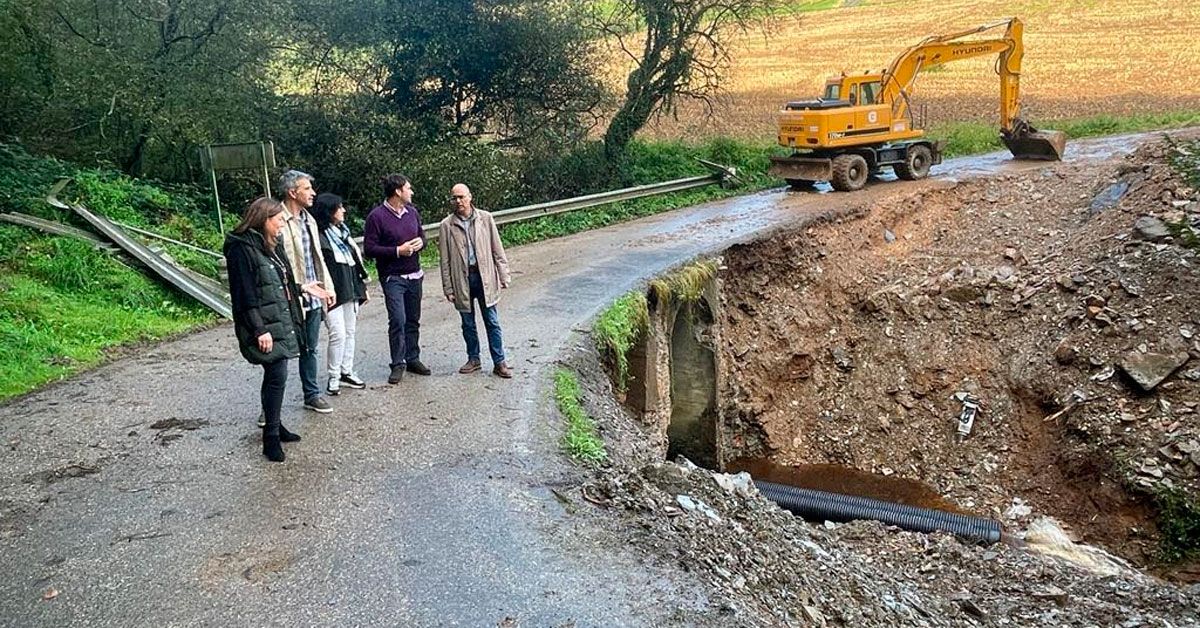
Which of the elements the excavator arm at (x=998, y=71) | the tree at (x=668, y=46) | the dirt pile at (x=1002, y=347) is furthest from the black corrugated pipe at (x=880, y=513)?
the tree at (x=668, y=46)

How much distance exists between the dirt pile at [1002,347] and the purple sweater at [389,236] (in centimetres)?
722

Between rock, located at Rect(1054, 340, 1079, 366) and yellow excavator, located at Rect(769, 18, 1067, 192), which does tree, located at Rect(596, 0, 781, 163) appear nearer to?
yellow excavator, located at Rect(769, 18, 1067, 192)

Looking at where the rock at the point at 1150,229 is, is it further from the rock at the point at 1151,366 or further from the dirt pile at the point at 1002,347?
the rock at the point at 1151,366

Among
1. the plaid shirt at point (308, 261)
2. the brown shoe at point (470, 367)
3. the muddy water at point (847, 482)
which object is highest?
the plaid shirt at point (308, 261)

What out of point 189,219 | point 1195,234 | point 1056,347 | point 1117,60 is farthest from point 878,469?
point 1117,60

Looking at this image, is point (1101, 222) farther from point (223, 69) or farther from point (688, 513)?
point (223, 69)

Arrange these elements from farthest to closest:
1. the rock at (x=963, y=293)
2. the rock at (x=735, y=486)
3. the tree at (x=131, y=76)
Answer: the rock at (x=963, y=293)
the tree at (x=131, y=76)
the rock at (x=735, y=486)

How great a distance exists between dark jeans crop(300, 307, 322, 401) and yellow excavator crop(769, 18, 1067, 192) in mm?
12594

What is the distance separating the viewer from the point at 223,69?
50.4 ft

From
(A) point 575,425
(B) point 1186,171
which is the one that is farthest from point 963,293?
(A) point 575,425

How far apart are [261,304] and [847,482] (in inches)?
383

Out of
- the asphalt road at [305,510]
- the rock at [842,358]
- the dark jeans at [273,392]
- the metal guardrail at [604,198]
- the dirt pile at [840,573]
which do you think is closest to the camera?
the asphalt road at [305,510]

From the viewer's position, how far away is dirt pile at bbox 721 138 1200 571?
11.5 metres

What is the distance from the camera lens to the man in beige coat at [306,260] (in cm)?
670
